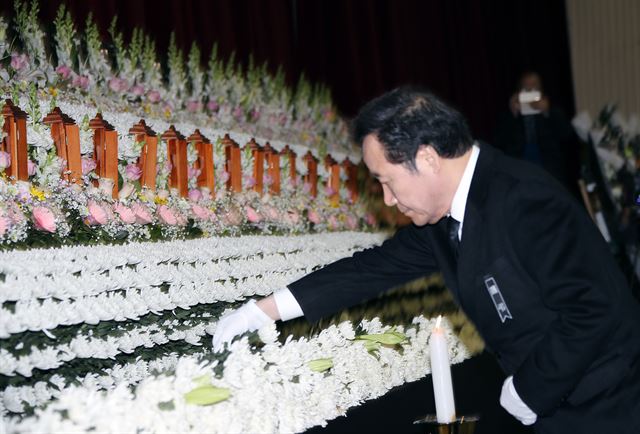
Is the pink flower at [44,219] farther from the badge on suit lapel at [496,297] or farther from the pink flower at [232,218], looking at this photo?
the badge on suit lapel at [496,297]

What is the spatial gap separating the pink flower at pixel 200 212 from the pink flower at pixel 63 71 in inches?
30.7

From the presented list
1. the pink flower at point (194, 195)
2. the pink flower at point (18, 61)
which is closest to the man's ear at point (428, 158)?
the pink flower at point (194, 195)

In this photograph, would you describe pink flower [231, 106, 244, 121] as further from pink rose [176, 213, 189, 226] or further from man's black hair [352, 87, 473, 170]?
man's black hair [352, 87, 473, 170]

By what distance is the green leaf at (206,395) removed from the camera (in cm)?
139

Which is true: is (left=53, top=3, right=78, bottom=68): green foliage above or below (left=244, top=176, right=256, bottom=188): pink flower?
above

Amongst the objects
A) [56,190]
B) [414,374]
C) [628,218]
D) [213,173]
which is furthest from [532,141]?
[56,190]

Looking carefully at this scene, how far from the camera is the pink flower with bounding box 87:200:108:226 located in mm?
2492

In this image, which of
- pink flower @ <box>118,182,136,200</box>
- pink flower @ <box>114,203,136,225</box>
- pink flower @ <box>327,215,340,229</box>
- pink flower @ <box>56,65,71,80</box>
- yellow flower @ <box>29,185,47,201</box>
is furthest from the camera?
pink flower @ <box>327,215,340,229</box>

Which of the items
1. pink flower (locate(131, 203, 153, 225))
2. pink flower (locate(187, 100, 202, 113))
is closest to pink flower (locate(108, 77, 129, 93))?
pink flower (locate(187, 100, 202, 113))

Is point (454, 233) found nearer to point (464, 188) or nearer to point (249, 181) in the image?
point (464, 188)

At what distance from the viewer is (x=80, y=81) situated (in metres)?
3.23

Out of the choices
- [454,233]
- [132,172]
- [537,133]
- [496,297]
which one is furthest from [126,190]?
[537,133]

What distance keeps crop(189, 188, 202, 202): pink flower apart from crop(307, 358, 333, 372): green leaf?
150cm

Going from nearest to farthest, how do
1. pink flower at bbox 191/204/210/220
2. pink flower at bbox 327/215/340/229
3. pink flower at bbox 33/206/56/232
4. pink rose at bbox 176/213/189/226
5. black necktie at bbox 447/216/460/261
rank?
black necktie at bbox 447/216/460/261 < pink flower at bbox 33/206/56/232 < pink rose at bbox 176/213/189/226 < pink flower at bbox 191/204/210/220 < pink flower at bbox 327/215/340/229
